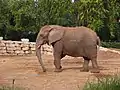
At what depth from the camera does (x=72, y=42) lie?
468 inches

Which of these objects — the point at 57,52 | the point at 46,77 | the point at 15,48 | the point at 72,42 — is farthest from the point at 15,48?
the point at 46,77

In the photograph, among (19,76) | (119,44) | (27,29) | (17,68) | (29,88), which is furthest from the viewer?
(27,29)

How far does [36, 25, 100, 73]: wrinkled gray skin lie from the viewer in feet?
38.7

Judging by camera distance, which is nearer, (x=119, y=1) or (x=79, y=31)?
(x=79, y=31)

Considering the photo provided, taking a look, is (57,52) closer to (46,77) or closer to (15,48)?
(46,77)

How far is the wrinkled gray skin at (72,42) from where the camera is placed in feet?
38.7

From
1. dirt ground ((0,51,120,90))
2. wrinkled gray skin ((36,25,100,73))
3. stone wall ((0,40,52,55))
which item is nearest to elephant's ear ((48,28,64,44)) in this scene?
wrinkled gray skin ((36,25,100,73))

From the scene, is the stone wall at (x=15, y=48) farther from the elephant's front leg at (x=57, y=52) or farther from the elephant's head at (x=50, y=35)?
the elephant's front leg at (x=57, y=52)

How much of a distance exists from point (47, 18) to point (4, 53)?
6.36m

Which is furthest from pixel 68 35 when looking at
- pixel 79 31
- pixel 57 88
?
pixel 57 88

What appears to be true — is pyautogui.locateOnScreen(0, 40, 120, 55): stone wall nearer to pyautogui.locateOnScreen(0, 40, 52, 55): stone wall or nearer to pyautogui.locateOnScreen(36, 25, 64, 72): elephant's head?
pyautogui.locateOnScreen(0, 40, 52, 55): stone wall

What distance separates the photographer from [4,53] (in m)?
20.1

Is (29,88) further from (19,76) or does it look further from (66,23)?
(66,23)

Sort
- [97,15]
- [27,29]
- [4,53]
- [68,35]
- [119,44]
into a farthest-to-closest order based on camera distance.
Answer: [27,29] → [119,44] → [97,15] → [4,53] → [68,35]
